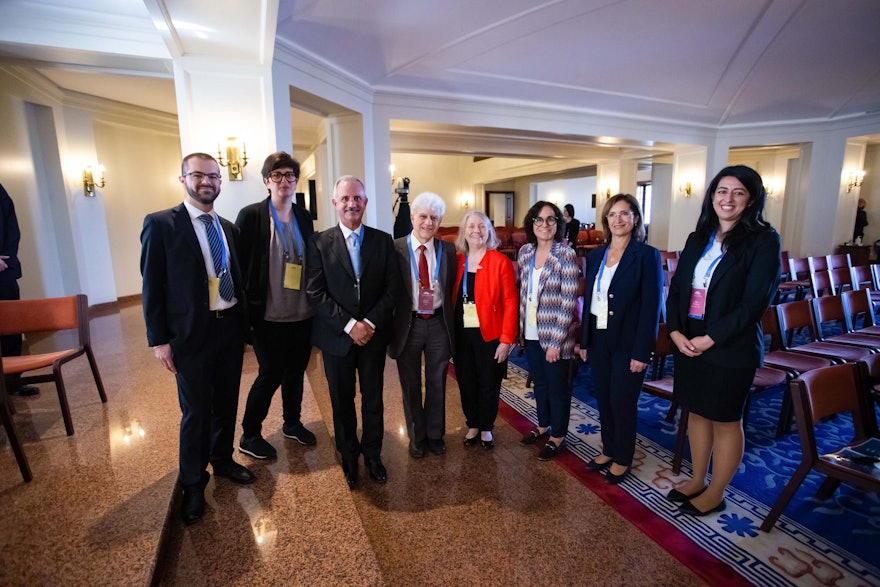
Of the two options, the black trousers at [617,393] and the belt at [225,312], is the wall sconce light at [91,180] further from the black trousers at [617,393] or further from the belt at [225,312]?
the black trousers at [617,393]

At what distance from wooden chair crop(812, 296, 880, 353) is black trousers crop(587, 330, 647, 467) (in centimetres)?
233

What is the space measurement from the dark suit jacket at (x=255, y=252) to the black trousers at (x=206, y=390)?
0.18 metres

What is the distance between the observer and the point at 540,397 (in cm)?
261

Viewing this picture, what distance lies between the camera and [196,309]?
1.74 metres

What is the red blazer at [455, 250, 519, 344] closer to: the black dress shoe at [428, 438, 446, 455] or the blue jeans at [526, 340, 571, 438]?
the blue jeans at [526, 340, 571, 438]

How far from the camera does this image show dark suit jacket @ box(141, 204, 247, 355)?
5.44 ft

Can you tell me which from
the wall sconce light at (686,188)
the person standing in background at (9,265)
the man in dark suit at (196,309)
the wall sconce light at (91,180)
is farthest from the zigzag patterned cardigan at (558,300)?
the wall sconce light at (686,188)

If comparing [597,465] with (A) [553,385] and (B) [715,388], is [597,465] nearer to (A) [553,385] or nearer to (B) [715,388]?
(A) [553,385]

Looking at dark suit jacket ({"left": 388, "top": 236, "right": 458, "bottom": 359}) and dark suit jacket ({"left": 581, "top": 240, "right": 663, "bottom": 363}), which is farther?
dark suit jacket ({"left": 388, "top": 236, "right": 458, "bottom": 359})

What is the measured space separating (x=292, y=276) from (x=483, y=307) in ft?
3.39

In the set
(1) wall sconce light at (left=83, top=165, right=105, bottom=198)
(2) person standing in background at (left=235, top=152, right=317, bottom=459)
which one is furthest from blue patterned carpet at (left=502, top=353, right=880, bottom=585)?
(1) wall sconce light at (left=83, top=165, right=105, bottom=198)

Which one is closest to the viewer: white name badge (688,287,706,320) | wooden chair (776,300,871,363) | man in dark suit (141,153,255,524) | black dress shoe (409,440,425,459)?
man in dark suit (141,153,255,524)

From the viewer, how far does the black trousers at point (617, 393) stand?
2137 mm

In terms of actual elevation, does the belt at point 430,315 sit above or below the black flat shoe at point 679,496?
above
